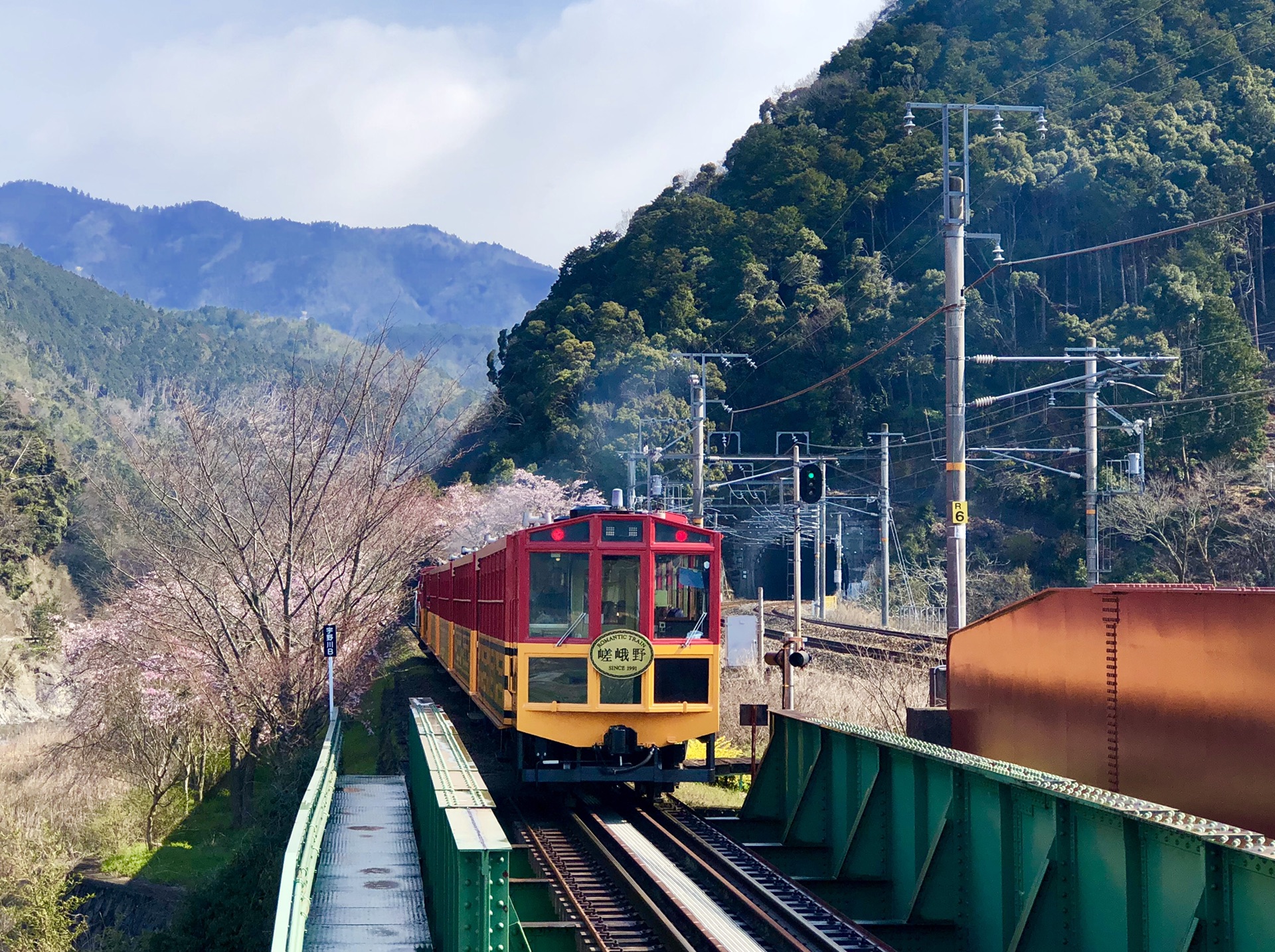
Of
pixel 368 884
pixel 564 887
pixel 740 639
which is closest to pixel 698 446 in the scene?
pixel 740 639

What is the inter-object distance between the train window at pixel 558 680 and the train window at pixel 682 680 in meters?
0.77

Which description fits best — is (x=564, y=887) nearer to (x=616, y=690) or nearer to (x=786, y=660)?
(x=616, y=690)

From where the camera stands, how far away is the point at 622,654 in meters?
13.6

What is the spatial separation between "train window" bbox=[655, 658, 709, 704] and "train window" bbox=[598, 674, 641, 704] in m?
0.30

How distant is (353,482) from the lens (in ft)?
70.6

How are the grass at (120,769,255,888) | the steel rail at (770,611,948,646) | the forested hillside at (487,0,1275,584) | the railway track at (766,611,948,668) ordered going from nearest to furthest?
the railway track at (766,611,948,668)
the grass at (120,769,255,888)
the steel rail at (770,611,948,646)
the forested hillside at (487,0,1275,584)

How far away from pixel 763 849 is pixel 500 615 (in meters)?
3.93

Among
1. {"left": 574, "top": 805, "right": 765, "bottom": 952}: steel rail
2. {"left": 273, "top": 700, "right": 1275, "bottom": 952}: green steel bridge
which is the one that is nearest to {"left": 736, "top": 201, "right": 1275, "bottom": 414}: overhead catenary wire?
{"left": 273, "top": 700, "right": 1275, "bottom": 952}: green steel bridge

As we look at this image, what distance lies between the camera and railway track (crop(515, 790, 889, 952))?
29.1ft

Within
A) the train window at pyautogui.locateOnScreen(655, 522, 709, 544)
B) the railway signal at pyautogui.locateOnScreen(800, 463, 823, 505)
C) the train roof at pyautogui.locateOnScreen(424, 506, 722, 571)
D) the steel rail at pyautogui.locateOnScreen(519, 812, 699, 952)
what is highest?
the railway signal at pyautogui.locateOnScreen(800, 463, 823, 505)

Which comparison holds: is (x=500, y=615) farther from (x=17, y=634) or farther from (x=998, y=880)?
(x=17, y=634)

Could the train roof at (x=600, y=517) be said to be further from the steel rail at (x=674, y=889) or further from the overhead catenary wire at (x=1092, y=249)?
the overhead catenary wire at (x=1092, y=249)

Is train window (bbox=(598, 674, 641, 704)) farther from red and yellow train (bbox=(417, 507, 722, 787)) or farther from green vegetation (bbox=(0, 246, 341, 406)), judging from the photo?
green vegetation (bbox=(0, 246, 341, 406))

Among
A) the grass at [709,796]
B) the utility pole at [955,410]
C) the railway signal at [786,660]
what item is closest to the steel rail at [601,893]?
the grass at [709,796]
